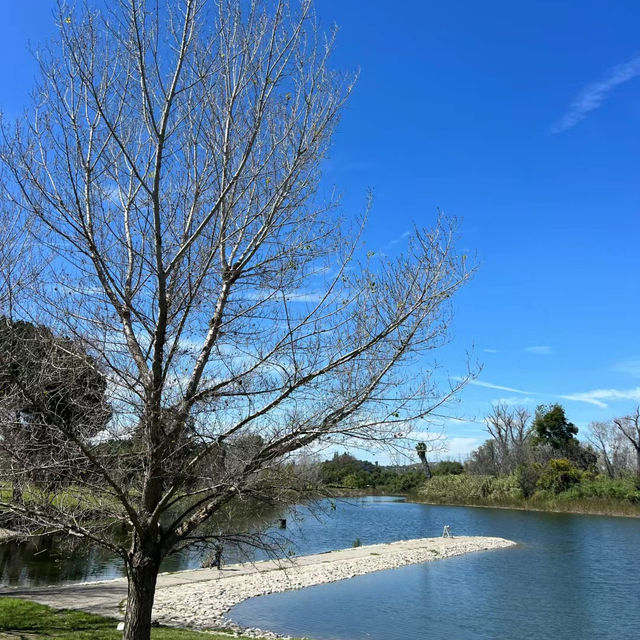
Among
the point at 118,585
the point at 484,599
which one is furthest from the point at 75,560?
the point at 484,599

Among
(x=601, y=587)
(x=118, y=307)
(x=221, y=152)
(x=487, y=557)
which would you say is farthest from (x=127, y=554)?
(x=487, y=557)

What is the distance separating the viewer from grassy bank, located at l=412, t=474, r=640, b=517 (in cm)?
4116

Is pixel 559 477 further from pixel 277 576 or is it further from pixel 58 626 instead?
pixel 58 626

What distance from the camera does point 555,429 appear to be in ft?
173

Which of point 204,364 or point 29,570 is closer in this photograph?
point 204,364

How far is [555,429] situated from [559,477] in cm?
812

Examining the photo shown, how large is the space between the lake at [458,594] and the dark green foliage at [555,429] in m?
27.0

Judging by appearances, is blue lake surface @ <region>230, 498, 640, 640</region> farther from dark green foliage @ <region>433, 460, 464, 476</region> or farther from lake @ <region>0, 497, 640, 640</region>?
dark green foliage @ <region>433, 460, 464, 476</region>

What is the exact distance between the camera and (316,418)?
4.62 meters

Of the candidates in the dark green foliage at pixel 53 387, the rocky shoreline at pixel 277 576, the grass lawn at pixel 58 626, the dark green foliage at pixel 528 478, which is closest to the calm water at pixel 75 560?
the rocky shoreline at pixel 277 576

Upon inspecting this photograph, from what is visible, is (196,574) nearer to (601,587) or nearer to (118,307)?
(601,587)

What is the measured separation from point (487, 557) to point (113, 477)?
2150 centimetres

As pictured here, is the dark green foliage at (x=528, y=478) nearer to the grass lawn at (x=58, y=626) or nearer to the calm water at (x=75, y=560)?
the calm water at (x=75, y=560)

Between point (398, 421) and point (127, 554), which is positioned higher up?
point (398, 421)
